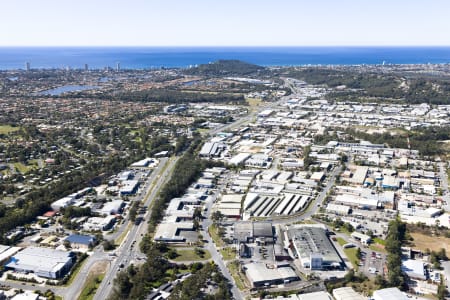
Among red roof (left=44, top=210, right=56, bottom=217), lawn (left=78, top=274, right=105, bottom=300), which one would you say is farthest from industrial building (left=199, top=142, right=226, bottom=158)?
lawn (left=78, top=274, right=105, bottom=300)

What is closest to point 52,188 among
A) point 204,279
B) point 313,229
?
point 204,279

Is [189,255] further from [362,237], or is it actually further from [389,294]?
[362,237]

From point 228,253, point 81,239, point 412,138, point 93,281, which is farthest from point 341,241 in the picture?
point 412,138

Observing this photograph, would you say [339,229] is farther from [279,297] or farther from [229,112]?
[229,112]

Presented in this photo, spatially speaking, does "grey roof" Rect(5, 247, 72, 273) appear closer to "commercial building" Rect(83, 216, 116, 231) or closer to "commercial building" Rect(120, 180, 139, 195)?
"commercial building" Rect(83, 216, 116, 231)

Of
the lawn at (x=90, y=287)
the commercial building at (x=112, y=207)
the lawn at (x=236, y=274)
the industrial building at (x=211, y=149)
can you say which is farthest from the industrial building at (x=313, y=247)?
the industrial building at (x=211, y=149)
